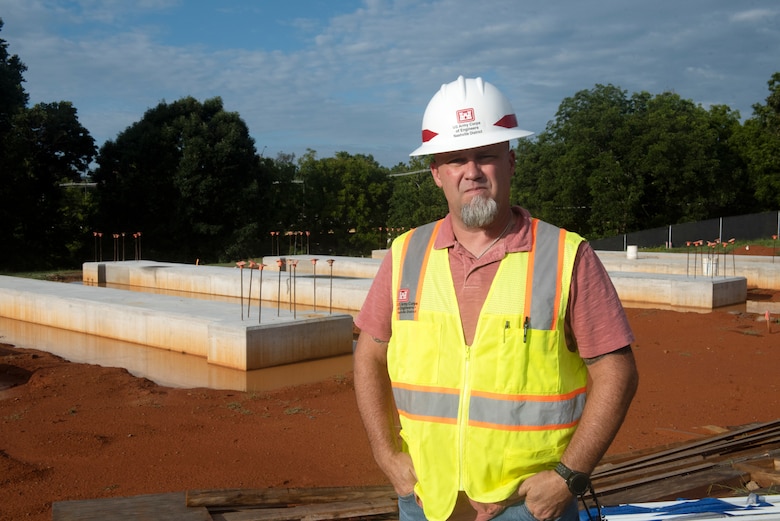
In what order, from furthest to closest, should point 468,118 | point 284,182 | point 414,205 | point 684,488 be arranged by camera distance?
1. point 414,205
2. point 284,182
3. point 684,488
4. point 468,118

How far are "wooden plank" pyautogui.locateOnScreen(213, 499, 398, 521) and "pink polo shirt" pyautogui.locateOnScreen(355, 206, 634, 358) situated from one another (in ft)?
6.34

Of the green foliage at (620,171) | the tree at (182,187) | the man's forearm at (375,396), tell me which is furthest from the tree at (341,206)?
the man's forearm at (375,396)

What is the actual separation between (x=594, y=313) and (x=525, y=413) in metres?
0.35

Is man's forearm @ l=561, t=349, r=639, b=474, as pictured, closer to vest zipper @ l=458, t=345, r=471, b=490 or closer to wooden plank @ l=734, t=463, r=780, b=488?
vest zipper @ l=458, t=345, r=471, b=490

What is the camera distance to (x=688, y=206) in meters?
33.7

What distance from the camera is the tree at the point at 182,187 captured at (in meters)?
30.5

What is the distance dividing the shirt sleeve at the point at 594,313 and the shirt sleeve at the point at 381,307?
606mm

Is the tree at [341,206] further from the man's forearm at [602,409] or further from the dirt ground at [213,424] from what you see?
the man's forearm at [602,409]

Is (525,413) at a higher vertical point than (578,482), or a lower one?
higher

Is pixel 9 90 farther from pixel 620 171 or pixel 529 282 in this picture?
pixel 529 282

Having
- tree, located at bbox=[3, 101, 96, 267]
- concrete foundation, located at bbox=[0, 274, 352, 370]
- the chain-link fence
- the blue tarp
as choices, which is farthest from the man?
the chain-link fence

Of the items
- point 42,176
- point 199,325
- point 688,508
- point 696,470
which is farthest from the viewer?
point 42,176

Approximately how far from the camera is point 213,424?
7832 millimetres

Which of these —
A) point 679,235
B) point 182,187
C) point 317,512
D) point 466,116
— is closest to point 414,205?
point 182,187
